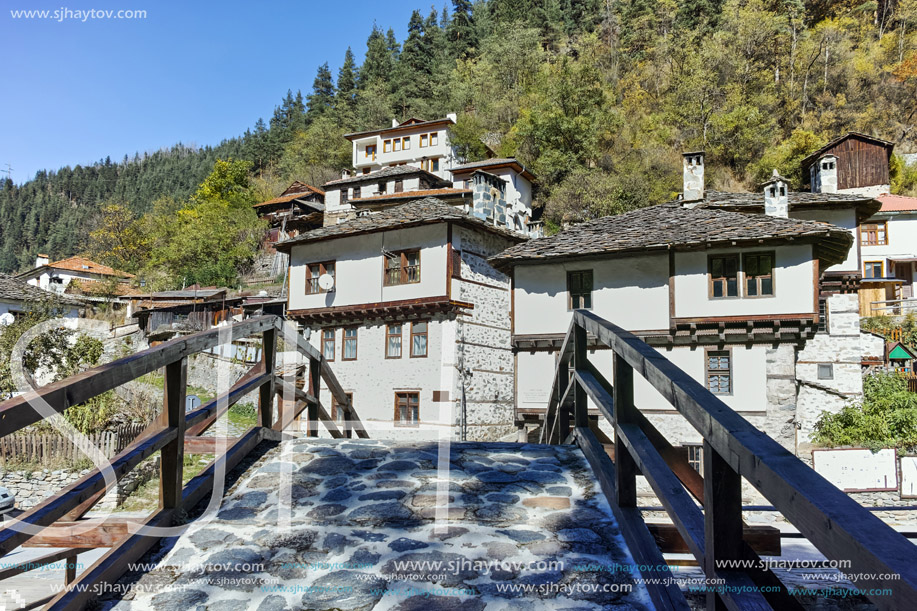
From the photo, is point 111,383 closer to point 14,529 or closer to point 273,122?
point 14,529

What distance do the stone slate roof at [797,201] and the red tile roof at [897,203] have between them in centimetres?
1069

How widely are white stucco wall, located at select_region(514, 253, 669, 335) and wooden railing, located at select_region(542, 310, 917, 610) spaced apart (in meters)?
14.9

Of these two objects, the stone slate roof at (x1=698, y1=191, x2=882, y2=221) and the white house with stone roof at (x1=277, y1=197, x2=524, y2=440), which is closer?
the white house with stone roof at (x1=277, y1=197, x2=524, y2=440)

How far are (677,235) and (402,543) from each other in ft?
52.1

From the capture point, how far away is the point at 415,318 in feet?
69.6

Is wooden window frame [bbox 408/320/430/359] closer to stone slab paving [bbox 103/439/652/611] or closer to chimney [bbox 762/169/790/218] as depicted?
chimney [bbox 762/169/790/218]

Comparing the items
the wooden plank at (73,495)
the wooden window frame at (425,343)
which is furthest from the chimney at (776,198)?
the wooden plank at (73,495)

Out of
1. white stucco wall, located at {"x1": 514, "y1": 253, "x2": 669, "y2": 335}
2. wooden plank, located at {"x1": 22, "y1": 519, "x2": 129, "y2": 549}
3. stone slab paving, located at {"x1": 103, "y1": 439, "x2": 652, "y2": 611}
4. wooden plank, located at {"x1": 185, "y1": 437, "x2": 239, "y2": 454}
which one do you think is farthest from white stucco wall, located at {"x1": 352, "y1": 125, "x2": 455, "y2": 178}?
wooden plank, located at {"x1": 22, "y1": 519, "x2": 129, "y2": 549}

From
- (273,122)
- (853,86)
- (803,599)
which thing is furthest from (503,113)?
(803,599)

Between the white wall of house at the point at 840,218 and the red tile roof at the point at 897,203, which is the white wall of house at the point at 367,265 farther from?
the red tile roof at the point at 897,203

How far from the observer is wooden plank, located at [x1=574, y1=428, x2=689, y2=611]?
2.11 m

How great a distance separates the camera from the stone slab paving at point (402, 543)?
246 cm

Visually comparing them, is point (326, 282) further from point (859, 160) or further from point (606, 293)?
point (859, 160)

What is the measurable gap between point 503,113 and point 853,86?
81.6 feet
